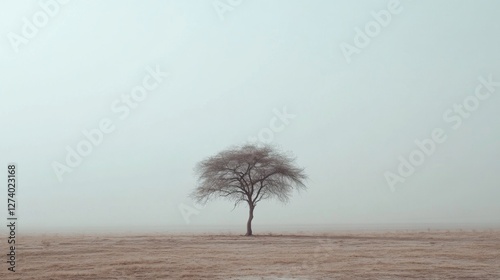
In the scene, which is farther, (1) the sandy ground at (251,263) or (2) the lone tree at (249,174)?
(2) the lone tree at (249,174)

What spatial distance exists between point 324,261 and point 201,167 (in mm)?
29267

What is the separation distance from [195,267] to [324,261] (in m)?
5.97

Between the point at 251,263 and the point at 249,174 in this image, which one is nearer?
the point at 251,263

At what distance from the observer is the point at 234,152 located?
49.2 meters

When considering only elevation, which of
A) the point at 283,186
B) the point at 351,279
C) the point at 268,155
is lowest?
the point at 351,279

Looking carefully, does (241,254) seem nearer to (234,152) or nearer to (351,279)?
(351,279)

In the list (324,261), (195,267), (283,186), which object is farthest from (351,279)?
(283,186)

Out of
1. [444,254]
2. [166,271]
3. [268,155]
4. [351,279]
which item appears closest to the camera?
[351,279]

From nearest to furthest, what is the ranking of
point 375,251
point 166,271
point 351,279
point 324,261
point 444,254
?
point 351,279
point 166,271
point 324,261
point 444,254
point 375,251

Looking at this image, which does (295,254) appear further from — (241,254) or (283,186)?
(283,186)

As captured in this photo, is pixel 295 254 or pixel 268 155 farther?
pixel 268 155

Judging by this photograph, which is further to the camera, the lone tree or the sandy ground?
the lone tree

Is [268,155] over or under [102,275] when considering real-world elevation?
over

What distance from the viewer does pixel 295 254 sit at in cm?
2548
